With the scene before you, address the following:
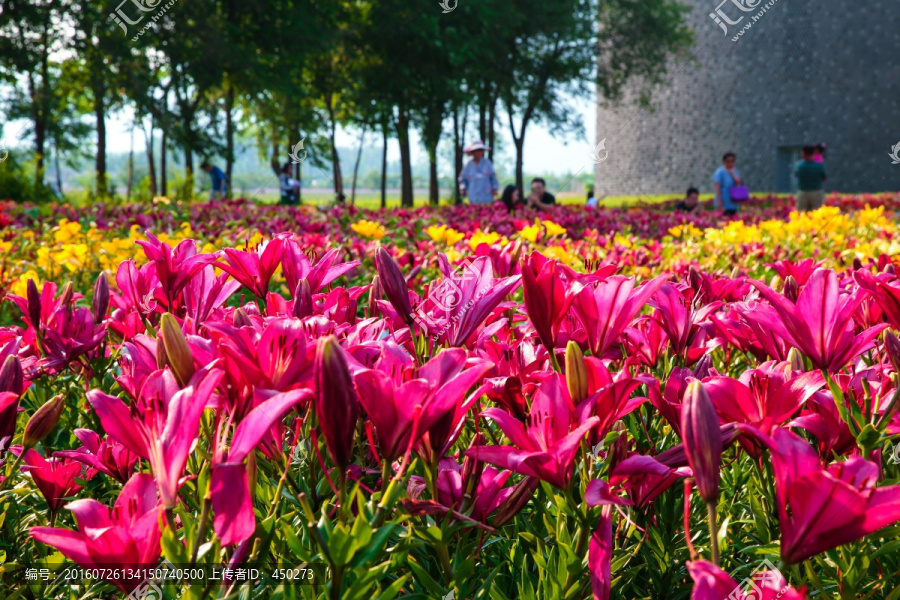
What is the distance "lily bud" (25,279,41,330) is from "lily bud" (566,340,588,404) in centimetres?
111

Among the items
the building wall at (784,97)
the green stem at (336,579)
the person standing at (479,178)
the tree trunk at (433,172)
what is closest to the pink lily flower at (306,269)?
the green stem at (336,579)

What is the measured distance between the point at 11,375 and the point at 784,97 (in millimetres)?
35308

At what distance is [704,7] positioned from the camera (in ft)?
108

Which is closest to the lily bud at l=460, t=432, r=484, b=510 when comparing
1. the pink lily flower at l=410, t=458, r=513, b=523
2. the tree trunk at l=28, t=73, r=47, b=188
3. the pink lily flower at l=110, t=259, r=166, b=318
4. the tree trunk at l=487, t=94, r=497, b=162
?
the pink lily flower at l=410, t=458, r=513, b=523

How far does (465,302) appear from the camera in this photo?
1.15m

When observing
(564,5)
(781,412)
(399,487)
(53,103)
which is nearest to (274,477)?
(399,487)

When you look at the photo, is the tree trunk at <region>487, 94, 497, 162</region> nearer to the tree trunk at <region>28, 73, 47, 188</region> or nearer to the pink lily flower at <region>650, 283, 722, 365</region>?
the tree trunk at <region>28, 73, 47, 188</region>

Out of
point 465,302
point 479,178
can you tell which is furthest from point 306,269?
point 479,178

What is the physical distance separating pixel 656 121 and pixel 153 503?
36.8 meters

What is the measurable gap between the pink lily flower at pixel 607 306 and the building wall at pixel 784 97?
2890 cm

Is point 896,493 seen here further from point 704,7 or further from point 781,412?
point 704,7

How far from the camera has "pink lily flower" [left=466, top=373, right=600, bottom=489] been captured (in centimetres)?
76

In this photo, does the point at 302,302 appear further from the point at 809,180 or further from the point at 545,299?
the point at 809,180

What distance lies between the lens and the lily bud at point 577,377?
33.0 inches
